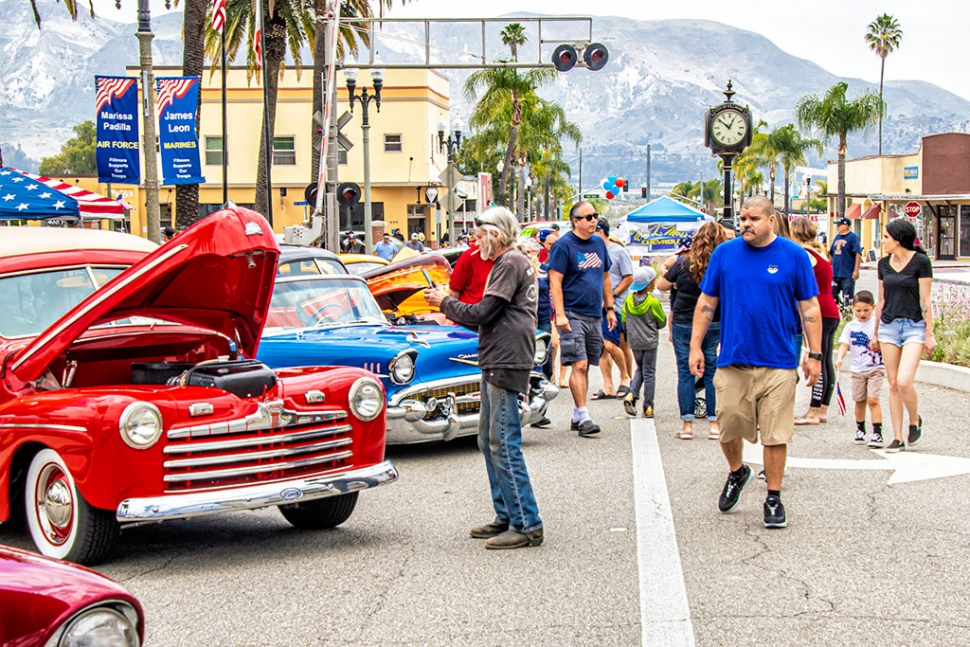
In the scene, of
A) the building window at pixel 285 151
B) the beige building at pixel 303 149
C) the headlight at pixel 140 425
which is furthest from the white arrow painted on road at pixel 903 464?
the building window at pixel 285 151

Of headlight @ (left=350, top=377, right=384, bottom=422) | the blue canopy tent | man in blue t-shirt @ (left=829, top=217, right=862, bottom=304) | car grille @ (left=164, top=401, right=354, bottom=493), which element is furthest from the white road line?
the blue canopy tent

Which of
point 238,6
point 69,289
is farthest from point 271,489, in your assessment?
point 238,6

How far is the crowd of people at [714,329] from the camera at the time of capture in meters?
6.57

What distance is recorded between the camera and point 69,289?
7.25 m

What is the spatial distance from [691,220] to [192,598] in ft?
102

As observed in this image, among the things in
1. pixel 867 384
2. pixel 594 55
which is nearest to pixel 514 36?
pixel 594 55

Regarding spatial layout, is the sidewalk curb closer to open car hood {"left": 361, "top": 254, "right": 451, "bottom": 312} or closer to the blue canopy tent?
open car hood {"left": 361, "top": 254, "right": 451, "bottom": 312}

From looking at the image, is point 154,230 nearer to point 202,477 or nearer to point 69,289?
point 69,289

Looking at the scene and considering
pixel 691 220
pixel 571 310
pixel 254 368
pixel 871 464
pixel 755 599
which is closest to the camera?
pixel 755 599

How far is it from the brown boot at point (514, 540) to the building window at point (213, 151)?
4958 cm

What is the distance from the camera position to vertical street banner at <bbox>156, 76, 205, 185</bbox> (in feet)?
63.8

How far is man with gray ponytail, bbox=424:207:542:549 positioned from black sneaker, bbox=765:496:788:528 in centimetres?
140

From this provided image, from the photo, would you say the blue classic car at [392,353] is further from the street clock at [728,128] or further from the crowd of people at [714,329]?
the street clock at [728,128]

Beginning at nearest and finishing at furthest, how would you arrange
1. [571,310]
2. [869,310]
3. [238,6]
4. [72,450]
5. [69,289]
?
[72,450] → [69,289] → [869,310] → [571,310] → [238,6]
